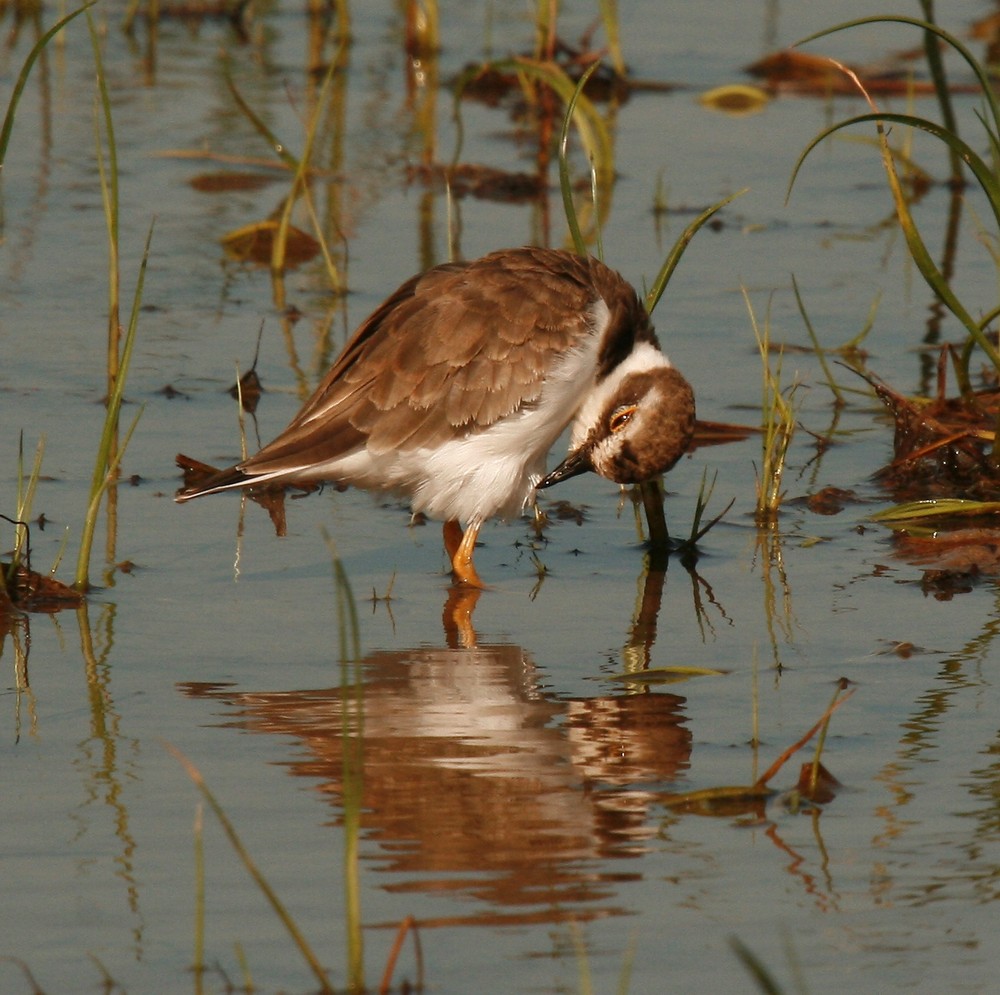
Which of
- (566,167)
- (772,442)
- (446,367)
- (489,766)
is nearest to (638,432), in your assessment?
(772,442)

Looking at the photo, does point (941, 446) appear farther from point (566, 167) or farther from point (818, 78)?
point (818, 78)

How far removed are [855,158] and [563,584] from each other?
698 cm

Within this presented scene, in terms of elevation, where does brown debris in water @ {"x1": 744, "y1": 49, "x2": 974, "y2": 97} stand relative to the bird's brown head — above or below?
above

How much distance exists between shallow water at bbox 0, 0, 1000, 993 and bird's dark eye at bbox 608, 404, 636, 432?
506 mm

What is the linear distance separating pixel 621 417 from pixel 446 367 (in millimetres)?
662

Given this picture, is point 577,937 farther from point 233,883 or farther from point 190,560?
point 190,560

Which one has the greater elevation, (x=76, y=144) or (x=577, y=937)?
(x=76, y=144)

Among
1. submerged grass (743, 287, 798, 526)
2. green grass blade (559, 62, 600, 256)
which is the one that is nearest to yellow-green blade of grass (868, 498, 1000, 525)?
submerged grass (743, 287, 798, 526)

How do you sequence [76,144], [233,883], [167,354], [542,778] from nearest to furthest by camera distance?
[233,883]
[542,778]
[167,354]
[76,144]

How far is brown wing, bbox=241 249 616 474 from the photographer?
669 centimetres

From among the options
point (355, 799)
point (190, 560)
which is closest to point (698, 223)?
point (190, 560)

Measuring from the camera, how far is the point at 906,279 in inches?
401

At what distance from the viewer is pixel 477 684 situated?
5730 millimetres

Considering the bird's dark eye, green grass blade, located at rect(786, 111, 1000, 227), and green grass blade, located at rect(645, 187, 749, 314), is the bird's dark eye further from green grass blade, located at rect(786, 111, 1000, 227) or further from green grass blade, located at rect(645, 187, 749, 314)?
green grass blade, located at rect(786, 111, 1000, 227)
